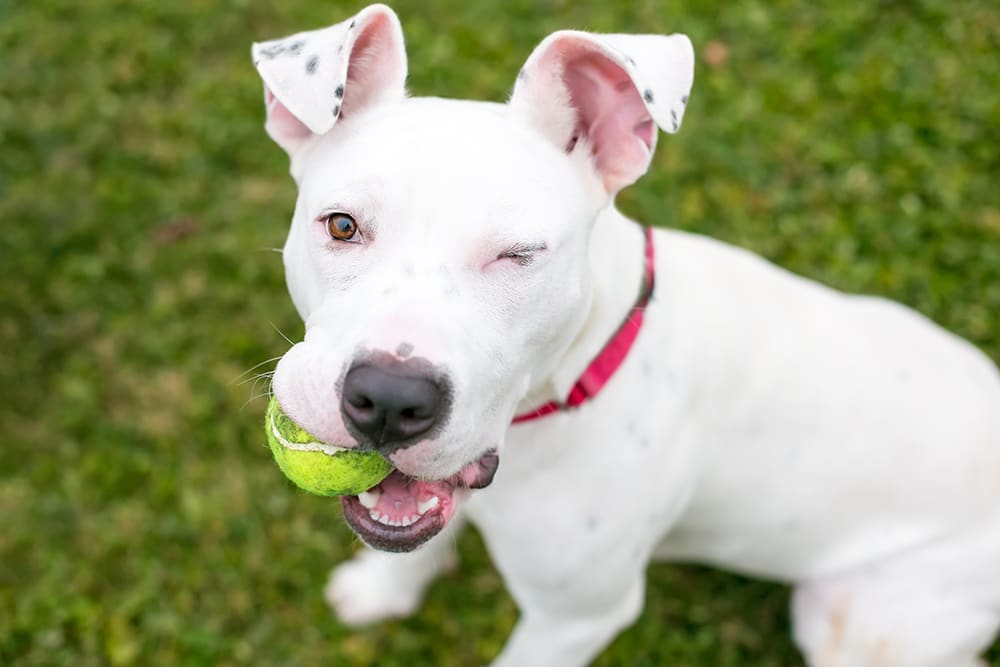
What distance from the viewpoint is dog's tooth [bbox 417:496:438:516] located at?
2387 mm

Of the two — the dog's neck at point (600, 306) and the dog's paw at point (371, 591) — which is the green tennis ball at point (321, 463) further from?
the dog's paw at point (371, 591)

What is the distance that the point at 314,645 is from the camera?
4094mm

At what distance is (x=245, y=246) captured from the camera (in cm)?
508

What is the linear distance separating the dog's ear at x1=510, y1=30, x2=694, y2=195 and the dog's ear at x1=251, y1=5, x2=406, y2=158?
0.34 metres

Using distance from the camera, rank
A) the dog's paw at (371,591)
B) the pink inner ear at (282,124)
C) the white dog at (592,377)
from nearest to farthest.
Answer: the white dog at (592,377) < the pink inner ear at (282,124) < the dog's paw at (371,591)

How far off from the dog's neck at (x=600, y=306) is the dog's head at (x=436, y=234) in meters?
0.07

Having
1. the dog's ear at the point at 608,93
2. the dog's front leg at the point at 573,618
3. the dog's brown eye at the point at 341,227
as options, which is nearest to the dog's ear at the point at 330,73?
the dog's brown eye at the point at 341,227

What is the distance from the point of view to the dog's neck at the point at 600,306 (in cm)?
257

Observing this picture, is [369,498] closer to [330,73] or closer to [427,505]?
[427,505]

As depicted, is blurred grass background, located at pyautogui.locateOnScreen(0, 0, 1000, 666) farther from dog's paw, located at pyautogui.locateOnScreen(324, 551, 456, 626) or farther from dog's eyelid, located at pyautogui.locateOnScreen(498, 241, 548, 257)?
dog's eyelid, located at pyautogui.locateOnScreen(498, 241, 548, 257)

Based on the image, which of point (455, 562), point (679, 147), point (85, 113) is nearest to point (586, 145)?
point (455, 562)

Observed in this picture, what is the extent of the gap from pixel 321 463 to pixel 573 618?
4.18ft

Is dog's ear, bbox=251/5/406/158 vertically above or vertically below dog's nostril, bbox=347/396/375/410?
above

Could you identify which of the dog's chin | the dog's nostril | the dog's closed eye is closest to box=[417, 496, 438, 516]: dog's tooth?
the dog's chin
